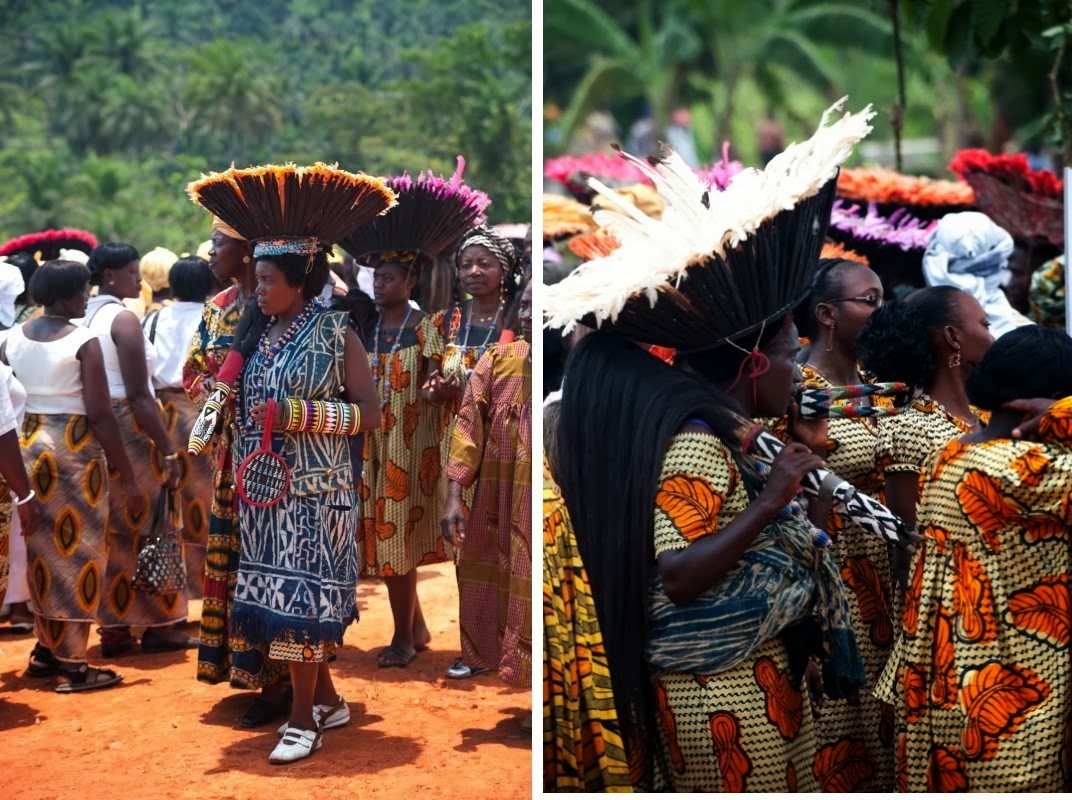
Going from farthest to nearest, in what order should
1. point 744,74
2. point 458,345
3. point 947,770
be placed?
1. point 744,74
2. point 458,345
3. point 947,770

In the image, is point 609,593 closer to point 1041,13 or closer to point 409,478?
point 409,478

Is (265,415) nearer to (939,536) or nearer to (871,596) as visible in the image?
(871,596)

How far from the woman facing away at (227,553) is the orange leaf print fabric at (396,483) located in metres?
0.97

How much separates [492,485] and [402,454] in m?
0.67

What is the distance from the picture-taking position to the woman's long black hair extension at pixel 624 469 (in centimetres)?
355

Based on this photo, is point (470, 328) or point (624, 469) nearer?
point (624, 469)

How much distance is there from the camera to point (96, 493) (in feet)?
18.6

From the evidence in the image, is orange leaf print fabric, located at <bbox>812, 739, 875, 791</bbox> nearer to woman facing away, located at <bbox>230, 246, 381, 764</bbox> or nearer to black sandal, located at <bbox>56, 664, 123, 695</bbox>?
woman facing away, located at <bbox>230, 246, 381, 764</bbox>

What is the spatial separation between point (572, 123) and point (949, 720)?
2379 centimetres

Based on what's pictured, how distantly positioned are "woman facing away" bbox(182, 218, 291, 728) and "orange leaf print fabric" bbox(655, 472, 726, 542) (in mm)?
1851

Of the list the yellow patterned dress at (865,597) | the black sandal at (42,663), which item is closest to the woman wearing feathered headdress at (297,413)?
the black sandal at (42,663)

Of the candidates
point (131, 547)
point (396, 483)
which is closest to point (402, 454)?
point (396, 483)

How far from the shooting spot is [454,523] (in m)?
5.30

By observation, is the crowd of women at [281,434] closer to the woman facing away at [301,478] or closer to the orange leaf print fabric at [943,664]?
the woman facing away at [301,478]
